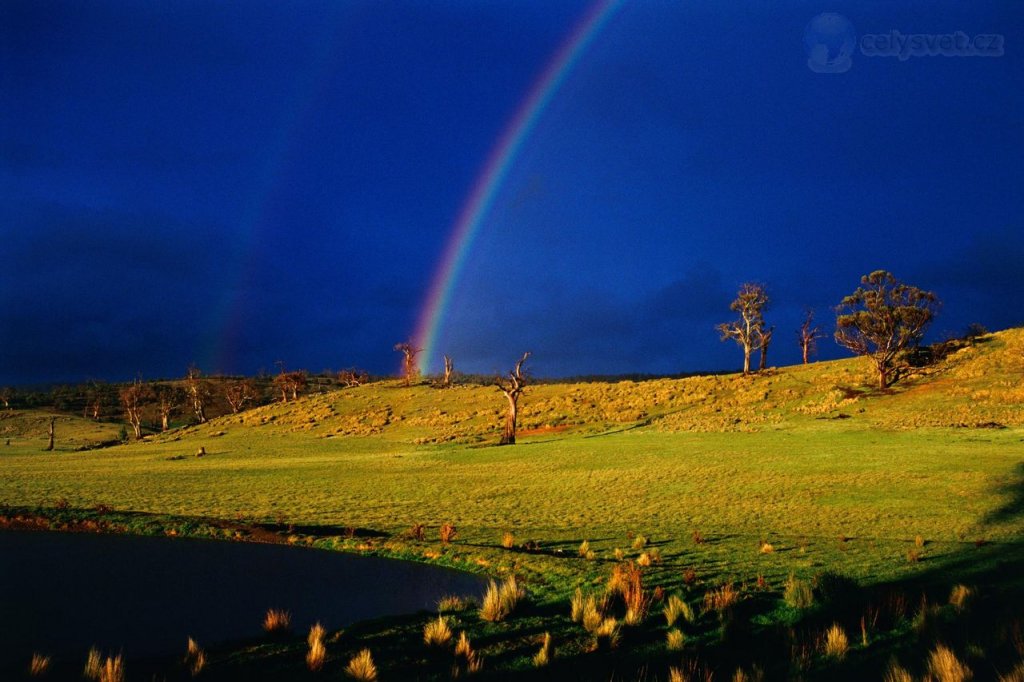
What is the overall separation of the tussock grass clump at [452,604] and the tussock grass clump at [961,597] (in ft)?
26.9

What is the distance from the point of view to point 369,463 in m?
47.4

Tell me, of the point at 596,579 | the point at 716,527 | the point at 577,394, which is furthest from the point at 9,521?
the point at 577,394

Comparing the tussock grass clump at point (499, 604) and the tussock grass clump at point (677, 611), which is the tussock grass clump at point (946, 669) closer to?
the tussock grass clump at point (677, 611)

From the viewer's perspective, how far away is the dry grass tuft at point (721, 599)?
37.8ft

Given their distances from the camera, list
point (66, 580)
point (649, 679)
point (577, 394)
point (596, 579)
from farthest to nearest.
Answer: point (577, 394)
point (66, 580)
point (596, 579)
point (649, 679)

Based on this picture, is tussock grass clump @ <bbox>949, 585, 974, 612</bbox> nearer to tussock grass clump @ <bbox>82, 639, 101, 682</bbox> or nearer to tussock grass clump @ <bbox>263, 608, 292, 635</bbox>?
tussock grass clump @ <bbox>263, 608, 292, 635</bbox>

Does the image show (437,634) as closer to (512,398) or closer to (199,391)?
(512,398)

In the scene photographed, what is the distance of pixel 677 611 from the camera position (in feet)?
37.8

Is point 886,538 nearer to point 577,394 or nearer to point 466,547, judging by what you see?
point 466,547

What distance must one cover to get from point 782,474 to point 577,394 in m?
62.1

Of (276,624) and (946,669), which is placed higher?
(946,669)

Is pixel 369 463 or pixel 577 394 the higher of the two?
pixel 577 394

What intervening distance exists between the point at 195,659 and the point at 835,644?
928cm

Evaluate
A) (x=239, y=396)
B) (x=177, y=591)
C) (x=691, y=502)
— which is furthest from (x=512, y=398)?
(x=239, y=396)
